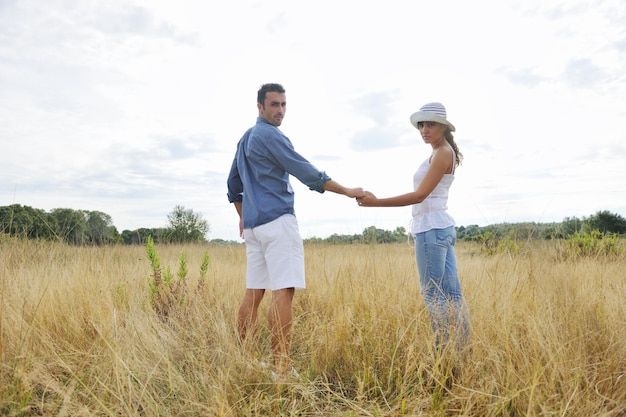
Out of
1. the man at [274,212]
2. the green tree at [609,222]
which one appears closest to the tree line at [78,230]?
the man at [274,212]

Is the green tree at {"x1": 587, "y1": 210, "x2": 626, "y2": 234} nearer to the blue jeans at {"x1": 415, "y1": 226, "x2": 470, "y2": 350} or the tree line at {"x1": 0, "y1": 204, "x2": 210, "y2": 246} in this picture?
the tree line at {"x1": 0, "y1": 204, "x2": 210, "y2": 246}

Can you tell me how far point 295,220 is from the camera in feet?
11.4

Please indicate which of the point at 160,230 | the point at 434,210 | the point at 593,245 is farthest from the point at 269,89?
the point at 160,230

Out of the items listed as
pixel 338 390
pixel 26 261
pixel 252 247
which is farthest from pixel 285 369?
pixel 26 261

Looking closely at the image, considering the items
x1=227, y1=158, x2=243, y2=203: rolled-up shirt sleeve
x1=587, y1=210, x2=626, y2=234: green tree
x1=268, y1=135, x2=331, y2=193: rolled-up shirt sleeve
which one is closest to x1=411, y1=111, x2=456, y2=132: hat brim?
x1=268, y1=135, x2=331, y2=193: rolled-up shirt sleeve

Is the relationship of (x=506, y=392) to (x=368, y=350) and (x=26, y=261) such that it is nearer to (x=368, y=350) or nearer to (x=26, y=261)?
(x=368, y=350)

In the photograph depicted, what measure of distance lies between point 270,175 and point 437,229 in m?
1.25

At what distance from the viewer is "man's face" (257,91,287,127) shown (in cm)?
362

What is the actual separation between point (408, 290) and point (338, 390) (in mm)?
1949

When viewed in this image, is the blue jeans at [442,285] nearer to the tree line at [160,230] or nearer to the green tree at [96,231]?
the tree line at [160,230]

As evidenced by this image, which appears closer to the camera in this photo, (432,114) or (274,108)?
(432,114)

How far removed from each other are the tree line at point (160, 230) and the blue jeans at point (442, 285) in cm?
224

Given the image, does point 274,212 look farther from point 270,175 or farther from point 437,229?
point 437,229

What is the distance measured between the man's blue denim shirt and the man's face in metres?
0.06
